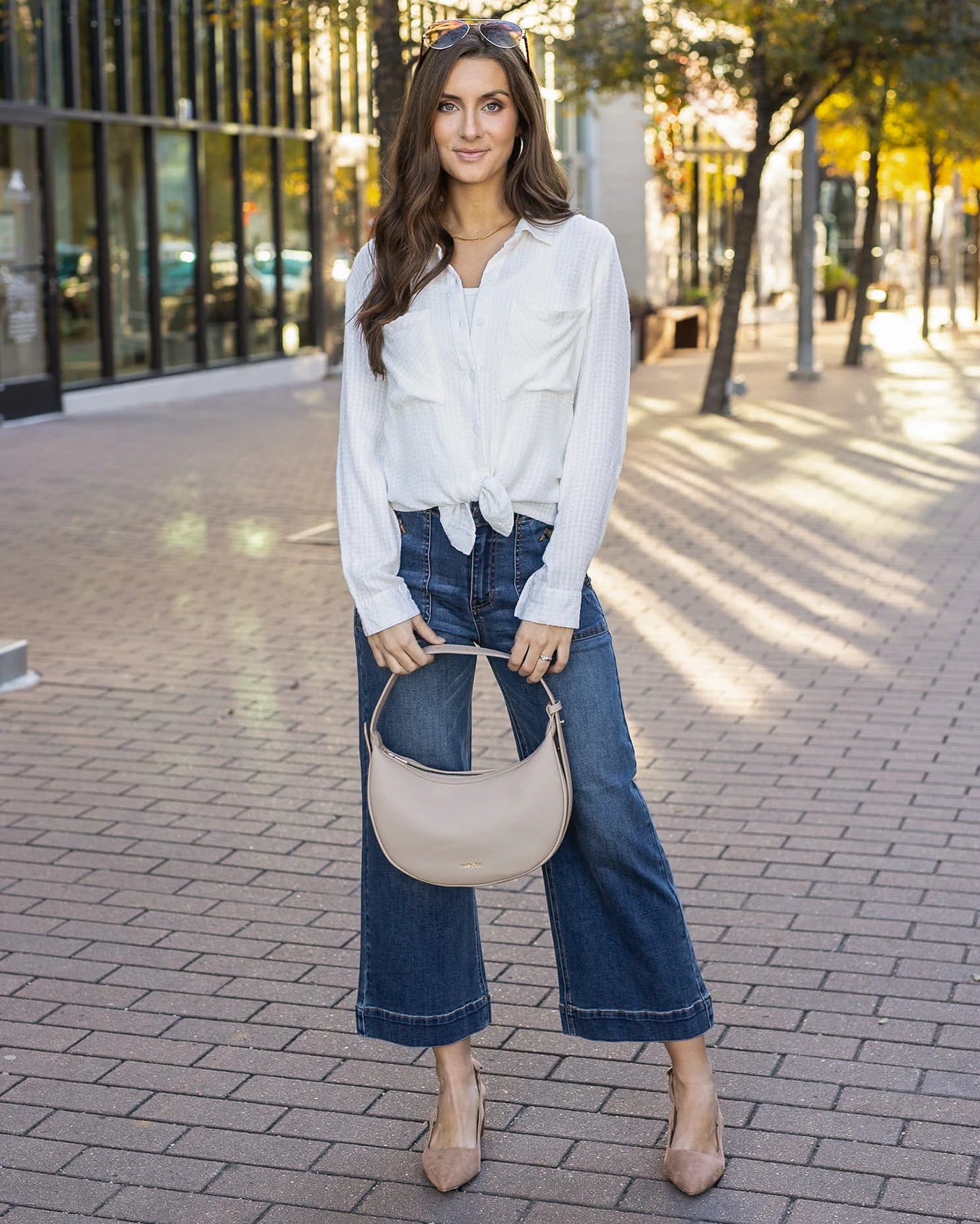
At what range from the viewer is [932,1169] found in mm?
3137

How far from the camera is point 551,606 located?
2914 mm

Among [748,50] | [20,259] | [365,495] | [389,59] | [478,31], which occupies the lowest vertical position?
[365,495]

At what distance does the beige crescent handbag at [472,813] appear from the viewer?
2.96 meters

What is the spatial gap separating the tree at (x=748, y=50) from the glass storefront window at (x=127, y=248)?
5058mm

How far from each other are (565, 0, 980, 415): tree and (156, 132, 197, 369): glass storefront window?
16.6 feet

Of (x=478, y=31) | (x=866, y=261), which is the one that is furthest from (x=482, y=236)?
(x=866, y=261)

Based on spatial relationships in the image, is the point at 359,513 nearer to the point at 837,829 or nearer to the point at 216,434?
the point at 837,829

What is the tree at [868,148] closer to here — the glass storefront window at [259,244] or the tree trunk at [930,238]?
the tree trunk at [930,238]

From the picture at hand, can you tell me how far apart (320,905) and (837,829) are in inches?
60.8

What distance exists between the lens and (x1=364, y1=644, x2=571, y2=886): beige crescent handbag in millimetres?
2961

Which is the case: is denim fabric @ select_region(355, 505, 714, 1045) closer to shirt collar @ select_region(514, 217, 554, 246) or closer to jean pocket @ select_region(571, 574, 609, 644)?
jean pocket @ select_region(571, 574, 609, 644)

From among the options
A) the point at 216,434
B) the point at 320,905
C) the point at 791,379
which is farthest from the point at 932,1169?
the point at 791,379

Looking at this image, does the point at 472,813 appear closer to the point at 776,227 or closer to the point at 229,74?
the point at 229,74

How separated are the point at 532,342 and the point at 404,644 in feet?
1.80
